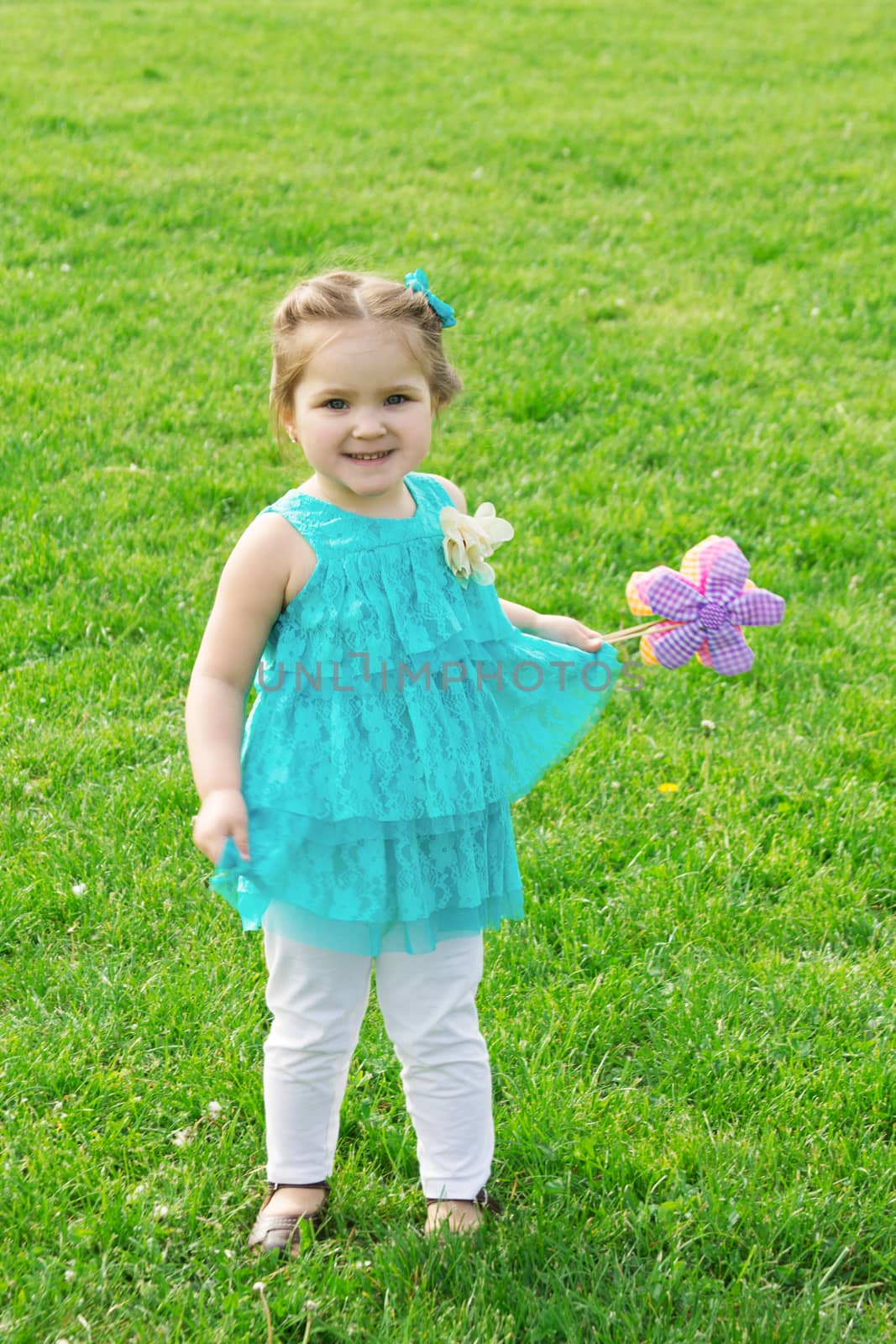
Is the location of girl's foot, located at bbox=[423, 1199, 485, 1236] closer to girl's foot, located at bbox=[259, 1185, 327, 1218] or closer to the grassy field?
the grassy field

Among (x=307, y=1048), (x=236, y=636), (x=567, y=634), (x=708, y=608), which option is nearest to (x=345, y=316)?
(x=236, y=636)

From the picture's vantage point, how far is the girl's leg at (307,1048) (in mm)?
2334

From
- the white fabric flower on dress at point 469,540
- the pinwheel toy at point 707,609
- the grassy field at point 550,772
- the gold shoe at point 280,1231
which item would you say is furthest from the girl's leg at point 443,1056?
the pinwheel toy at point 707,609

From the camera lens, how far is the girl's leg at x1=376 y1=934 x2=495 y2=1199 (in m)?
2.37

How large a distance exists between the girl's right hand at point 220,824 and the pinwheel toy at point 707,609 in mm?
889

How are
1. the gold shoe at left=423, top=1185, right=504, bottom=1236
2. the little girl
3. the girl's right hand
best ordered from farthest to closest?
the gold shoe at left=423, top=1185, right=504, bottom=1236
the little girl
the girl's right hand

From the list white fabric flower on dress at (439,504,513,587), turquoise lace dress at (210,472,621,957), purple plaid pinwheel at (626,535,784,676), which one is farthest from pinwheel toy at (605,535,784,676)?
turquoise lace dress at (210,472,621,957)

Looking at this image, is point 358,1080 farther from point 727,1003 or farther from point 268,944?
point 727,1003

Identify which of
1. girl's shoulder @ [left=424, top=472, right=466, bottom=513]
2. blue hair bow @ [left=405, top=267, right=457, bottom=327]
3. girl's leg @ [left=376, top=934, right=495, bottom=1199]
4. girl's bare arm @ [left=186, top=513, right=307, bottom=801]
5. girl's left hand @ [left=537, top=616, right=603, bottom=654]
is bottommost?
girl's leg @ [left=376, top=934, right=495, bottom=1199]

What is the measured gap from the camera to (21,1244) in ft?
7.80

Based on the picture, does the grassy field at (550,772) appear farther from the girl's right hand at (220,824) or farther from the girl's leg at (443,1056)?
the girl's right hand at (220,824)

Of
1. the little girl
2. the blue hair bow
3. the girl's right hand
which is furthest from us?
the blue hair bow

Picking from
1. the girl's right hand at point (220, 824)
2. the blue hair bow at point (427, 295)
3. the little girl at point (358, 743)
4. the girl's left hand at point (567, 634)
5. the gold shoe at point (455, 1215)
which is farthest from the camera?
the girl's left hand at point (567, 634)

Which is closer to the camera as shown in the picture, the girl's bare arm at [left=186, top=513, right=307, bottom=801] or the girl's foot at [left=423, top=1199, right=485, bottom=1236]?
the girl's bare arm at [left=186, top=513, right=307, bottom=801]
